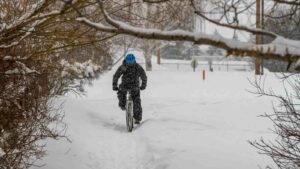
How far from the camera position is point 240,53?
8.34 feet

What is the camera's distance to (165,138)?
10.4 meters

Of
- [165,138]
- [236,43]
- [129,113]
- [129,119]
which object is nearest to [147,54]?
[129,113]

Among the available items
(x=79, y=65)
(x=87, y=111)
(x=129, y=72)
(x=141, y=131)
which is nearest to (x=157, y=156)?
(x=141, y=131)

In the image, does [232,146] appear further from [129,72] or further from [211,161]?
[129,72]

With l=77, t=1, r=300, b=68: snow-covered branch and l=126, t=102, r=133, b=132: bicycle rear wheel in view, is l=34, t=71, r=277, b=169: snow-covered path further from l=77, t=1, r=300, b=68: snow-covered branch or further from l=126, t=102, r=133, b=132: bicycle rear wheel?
A: l=77, t=1, r=300, b=68: snow-covered branch

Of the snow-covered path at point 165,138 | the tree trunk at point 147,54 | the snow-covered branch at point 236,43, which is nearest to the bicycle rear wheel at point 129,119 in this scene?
the snow-covered path at point 165,138

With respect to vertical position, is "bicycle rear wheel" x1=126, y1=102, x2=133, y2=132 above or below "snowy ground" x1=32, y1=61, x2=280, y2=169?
above

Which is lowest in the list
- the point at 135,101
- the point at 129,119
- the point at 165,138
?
the point at 165,138

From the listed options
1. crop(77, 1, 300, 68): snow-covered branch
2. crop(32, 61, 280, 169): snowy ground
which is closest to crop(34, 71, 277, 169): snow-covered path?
crop(32, 61, 280, 169): snowy ground

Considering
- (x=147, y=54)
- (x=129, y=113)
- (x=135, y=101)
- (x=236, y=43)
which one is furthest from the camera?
(x=147, y=54)

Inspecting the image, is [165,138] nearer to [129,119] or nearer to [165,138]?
[165,138]

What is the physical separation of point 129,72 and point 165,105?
5.12m

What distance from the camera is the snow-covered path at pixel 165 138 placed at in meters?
8.38

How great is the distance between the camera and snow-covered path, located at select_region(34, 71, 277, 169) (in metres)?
8.38
